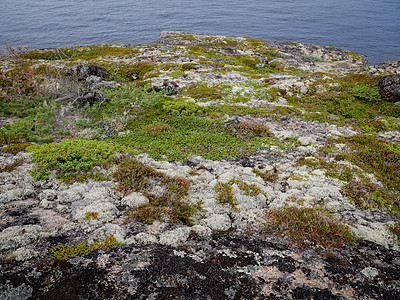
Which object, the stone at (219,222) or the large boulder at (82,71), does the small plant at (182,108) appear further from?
the large boulder at (82,71)

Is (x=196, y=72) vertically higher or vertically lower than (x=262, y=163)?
higher

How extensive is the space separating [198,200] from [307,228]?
422 cm

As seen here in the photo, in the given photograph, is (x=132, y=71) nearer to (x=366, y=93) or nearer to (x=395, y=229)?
(x=366, y=93)

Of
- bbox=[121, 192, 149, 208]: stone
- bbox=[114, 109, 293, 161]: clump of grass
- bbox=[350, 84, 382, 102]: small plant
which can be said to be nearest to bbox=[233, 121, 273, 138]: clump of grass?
bbox=[114, 109, 293, 161]: clump of grass

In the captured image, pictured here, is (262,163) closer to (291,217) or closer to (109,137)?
(291,217)

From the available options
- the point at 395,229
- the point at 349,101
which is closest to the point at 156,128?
the point at 395,229

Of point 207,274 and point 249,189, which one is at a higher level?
point 207,274

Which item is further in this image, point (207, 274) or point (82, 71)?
point (82, 71)

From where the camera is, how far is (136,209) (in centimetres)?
806

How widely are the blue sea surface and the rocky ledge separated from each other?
217ft

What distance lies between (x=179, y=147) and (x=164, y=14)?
125071 millimetres

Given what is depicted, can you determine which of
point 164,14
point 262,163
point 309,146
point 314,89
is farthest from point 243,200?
point 164,14

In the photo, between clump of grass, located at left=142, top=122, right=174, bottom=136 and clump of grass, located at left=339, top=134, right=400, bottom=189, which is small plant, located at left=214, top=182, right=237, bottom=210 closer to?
clump of grass, located at left=142, top=122, right=174, bottom=136

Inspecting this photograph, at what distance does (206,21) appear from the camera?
105000 mm
